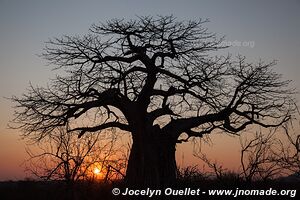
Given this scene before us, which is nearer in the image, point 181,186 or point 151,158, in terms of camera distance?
point 181,186

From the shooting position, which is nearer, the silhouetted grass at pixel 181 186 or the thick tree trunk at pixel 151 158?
the silhouetted grass at pixel 181 186

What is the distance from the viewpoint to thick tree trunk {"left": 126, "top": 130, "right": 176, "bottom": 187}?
1108 cm

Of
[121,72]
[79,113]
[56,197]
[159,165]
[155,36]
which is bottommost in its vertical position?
[56,197]

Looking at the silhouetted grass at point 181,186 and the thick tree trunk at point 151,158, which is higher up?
the thick tree trunk at point 151,158

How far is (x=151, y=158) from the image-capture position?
1142cm

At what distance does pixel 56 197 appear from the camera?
8.51 meters

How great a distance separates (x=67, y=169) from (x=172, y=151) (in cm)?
483

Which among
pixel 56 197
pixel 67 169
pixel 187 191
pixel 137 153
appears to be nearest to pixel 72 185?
pixel 67 169

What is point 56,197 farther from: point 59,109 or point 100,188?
point 59,109

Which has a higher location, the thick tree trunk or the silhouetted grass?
the thick tree trunk

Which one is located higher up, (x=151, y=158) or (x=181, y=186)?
(x=151, y=158)

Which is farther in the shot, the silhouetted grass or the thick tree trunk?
the thick tree trunk

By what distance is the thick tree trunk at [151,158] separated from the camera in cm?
1108

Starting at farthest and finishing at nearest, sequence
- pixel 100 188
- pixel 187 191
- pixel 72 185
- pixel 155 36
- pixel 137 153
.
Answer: pixel 137 153, pixel 155 36, pixel 187 191, pixel 100 188, pixel 72 185
